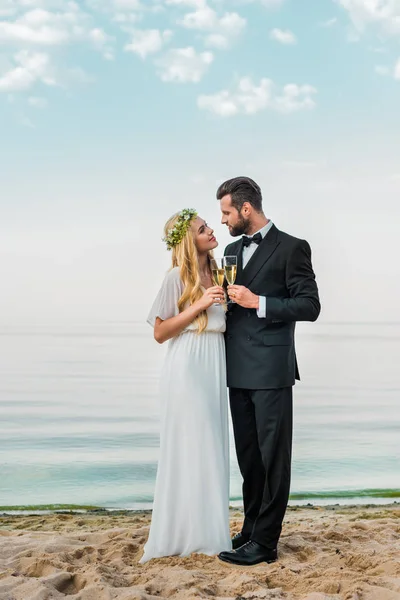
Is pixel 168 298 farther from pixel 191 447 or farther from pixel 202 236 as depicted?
pixel 191 447

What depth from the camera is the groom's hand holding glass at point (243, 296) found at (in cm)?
438

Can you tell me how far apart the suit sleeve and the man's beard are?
13.9 inches

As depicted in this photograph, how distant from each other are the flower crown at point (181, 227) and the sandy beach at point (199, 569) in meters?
1.90

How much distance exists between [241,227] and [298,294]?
57 cm

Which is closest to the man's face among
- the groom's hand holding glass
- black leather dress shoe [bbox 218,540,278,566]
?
the groom's hand holding glass

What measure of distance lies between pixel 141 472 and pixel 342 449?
2829mm

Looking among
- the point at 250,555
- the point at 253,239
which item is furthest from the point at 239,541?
the point at 253,239

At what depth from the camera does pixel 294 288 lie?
453 centimetres

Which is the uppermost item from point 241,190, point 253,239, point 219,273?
point 241,190

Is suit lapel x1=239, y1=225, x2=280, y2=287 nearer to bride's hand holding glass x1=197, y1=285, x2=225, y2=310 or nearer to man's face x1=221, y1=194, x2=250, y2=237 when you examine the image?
man's face x1=221, y1=194, x2=250, y2=237

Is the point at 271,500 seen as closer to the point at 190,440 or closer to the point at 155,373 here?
the point at 190,440

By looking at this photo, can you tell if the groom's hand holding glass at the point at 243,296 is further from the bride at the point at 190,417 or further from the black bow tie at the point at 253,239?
the black bow tie at the point at 253,239

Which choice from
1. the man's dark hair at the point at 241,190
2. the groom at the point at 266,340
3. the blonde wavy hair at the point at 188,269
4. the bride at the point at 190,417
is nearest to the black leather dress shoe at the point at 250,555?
the groom at the point at 266,340

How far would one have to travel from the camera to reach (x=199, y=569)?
4.41 m
